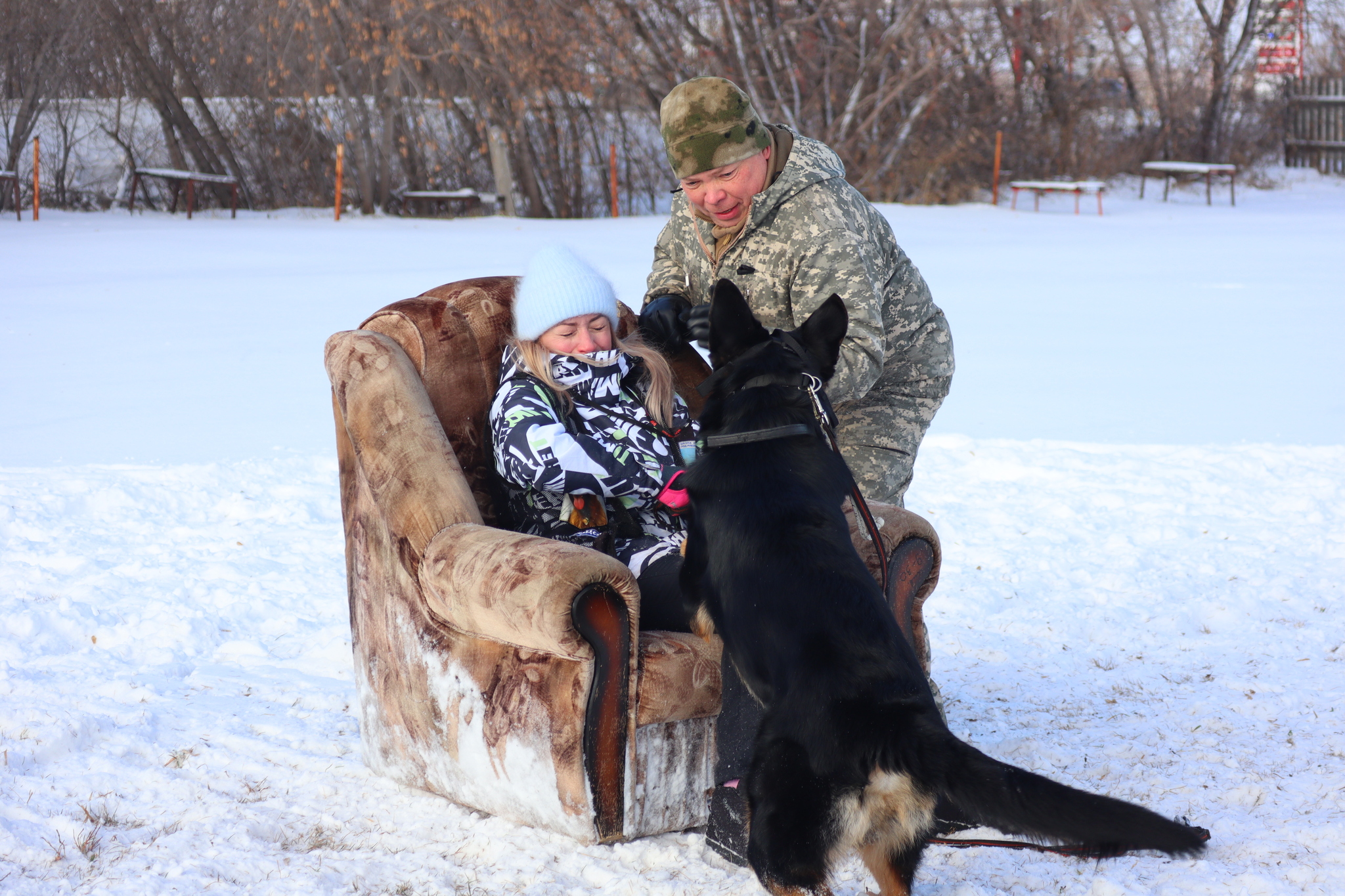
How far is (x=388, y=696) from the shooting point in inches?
110

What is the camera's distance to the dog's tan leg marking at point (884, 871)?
2.07 meters

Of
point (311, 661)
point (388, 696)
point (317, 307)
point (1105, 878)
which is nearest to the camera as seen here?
point (1105, 878)

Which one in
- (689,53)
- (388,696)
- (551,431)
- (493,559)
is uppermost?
(689,53)

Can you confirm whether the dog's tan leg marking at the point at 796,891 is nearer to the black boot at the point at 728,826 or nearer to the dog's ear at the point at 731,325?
the black boot at the point at 728,826

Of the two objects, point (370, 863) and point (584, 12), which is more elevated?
point (584, 12)

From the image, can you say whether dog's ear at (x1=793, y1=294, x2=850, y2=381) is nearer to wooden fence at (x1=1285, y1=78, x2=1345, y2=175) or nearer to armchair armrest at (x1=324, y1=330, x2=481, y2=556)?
armchair armrest at (x1=324, y1=330, x2=481, y2=556)

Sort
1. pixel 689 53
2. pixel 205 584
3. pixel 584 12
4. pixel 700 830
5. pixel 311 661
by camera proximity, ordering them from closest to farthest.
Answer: pixel 700 830, pixel 311 661, pixel 205 584, pixel 584 12, pixel 689 53

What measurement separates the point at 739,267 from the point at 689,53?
1719 centimetres

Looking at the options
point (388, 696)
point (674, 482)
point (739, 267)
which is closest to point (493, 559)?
point (674, 482)

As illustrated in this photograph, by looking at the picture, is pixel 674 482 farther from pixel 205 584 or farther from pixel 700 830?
pixel 205 584

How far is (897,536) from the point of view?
2785mm

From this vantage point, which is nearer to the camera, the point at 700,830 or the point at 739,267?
the point at 700,830

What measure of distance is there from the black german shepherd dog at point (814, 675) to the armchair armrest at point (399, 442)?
24.8 inches

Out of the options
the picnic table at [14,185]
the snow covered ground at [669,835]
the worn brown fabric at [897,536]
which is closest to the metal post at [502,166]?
the picnic table at [14,185]
